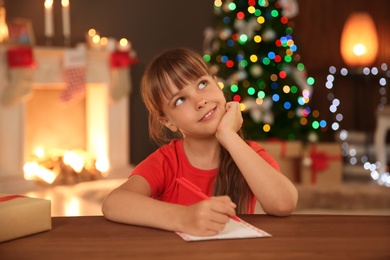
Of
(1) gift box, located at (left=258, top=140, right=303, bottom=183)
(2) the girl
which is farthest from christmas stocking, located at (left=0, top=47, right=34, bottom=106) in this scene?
(2) the girl

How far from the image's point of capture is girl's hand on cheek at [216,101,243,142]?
134 centimetres

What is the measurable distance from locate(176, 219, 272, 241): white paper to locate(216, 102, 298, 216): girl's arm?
176 mm

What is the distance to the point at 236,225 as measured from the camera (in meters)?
1.01

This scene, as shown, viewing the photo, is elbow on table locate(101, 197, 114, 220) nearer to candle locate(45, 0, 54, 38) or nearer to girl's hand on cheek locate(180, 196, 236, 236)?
girl's hand on cheek locate(180, 196, 236, 236)

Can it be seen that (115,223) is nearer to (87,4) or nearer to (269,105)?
(269,105)

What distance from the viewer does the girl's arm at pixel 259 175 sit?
1.18 metres

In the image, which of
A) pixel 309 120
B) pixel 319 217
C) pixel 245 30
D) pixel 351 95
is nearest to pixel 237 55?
pixel 245 30

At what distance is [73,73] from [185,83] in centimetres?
387

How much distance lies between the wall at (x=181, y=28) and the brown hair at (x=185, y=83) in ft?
13.4

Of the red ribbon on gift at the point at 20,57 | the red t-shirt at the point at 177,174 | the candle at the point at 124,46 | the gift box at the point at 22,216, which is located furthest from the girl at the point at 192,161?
the candle at the point at 124,46

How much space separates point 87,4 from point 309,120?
2.22 metres

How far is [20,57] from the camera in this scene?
4.68 meters

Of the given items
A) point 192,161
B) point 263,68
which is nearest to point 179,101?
point 192,161

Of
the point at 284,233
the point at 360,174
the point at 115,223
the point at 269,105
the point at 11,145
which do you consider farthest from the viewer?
the point at 360,174
